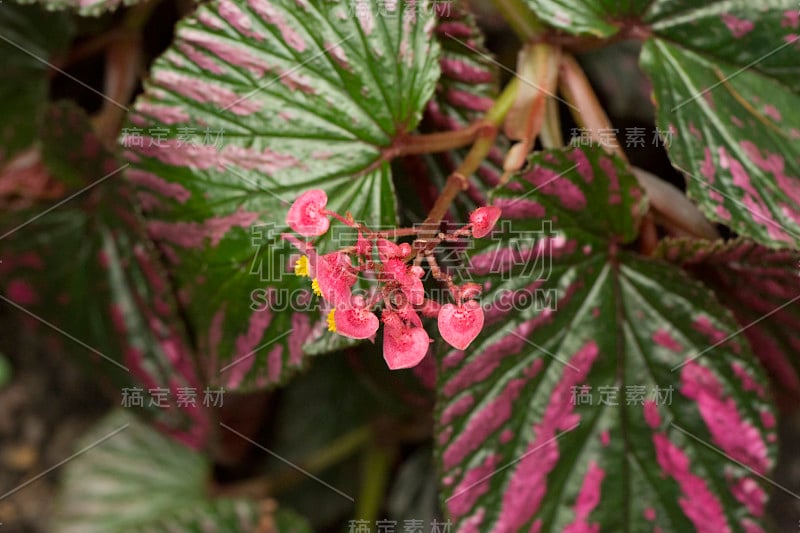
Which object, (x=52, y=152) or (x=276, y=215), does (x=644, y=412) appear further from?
(x=52, y=152)

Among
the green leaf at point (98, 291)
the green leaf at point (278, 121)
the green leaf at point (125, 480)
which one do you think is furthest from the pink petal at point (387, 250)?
the green leaf at point (125, 480)

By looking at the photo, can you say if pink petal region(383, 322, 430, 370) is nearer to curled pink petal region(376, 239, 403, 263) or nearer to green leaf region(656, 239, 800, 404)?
curled pink petal region(376, 239, 403, 263)

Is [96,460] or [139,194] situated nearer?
[139,194]

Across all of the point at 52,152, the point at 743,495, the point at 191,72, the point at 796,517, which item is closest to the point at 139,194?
the point at 191,72

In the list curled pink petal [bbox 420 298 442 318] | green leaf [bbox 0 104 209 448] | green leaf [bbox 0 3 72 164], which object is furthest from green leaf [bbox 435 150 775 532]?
green leaf [bbox 0 3 72 164]

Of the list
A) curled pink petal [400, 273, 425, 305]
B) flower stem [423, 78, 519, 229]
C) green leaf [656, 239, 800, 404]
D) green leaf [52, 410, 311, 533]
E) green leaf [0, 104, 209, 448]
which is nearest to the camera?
curled pink petal [400, 273, 425, 305]

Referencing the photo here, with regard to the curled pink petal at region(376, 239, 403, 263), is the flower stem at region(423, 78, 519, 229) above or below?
above

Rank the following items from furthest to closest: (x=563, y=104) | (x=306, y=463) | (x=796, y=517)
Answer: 1. (x=306, y=463)
2. (x=796, y=517)
3. (x=563, y=104)

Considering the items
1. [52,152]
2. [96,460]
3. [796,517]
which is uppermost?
[52,152]
